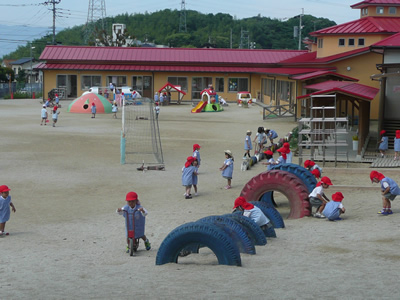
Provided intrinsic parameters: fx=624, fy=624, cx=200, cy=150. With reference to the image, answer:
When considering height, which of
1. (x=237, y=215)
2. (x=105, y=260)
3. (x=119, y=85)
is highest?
(x=119, y=85)

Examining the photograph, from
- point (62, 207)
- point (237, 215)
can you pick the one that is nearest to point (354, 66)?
point (62, 207)

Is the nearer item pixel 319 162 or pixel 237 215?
pixel 237 215

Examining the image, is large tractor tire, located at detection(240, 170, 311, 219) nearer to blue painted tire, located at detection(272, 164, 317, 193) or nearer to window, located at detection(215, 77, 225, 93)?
blue painted tire, located at detection(272, 164, 317, 193)

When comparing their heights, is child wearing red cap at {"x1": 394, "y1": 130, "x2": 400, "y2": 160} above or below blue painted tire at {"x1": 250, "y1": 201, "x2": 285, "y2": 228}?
above

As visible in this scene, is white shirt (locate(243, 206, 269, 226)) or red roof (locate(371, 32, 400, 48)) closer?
white shirt (locate(243, 206, 269, 226))

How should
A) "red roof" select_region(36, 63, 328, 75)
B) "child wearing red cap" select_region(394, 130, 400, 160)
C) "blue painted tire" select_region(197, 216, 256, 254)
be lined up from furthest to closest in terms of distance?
"red roof" select_region(36, 63, 328, 75)
"child wearing red cap" select_region(394, 130, 400, 160)
"blue painted tire" select_region(197, 216, 256, 254)

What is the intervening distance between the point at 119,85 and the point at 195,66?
24.2 feet

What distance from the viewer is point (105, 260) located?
11797 millimetres

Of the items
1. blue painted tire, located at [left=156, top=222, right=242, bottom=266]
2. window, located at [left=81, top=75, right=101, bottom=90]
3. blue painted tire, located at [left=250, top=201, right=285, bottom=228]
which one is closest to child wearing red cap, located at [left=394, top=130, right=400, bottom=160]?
blue painted tire, located at [left=250, top=201, right=285, bottom=228]

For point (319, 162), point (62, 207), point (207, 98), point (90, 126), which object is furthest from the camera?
point (207, 98)

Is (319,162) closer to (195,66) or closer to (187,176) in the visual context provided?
(187,176)

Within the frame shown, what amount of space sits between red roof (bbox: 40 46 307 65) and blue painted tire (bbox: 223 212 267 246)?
47229 mm

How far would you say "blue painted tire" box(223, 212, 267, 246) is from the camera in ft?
40.0

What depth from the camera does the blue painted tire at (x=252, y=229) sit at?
1220 cm
